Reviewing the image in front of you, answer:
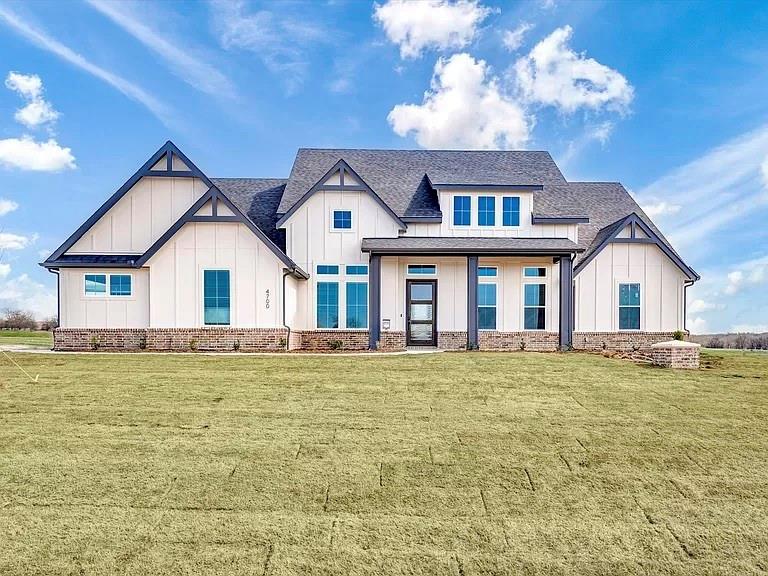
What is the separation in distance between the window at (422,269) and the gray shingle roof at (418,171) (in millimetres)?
1969

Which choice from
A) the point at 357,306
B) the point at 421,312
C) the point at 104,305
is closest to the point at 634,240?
the point at 421,312

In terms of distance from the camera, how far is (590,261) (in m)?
18.9

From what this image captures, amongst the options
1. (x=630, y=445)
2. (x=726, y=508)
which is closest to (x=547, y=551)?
(x=726, y=508)

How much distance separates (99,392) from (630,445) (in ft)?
27.3

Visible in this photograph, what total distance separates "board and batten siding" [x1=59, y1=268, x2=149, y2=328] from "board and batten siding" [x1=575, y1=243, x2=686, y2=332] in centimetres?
1469

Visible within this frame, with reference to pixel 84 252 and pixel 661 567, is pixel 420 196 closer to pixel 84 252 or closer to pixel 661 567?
pixel 84 252

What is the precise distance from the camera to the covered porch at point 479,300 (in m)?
18.4

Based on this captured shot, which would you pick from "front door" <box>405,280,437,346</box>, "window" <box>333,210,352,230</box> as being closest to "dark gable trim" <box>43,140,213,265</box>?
"window" <box>333,210,352,230</box>

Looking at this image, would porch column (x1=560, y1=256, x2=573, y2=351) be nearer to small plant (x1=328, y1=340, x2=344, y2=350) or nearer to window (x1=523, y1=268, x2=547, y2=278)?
window (x1=523, y1=268, x2=547, y2=278)

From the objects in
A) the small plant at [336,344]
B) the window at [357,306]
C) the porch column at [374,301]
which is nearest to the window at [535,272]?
the porch column at [374,301]

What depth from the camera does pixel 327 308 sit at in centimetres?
1859

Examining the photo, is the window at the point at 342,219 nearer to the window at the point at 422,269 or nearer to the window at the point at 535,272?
the window at the point at 422,269

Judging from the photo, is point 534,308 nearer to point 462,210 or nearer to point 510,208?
point 510,208

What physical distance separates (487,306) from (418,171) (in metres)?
6.38
